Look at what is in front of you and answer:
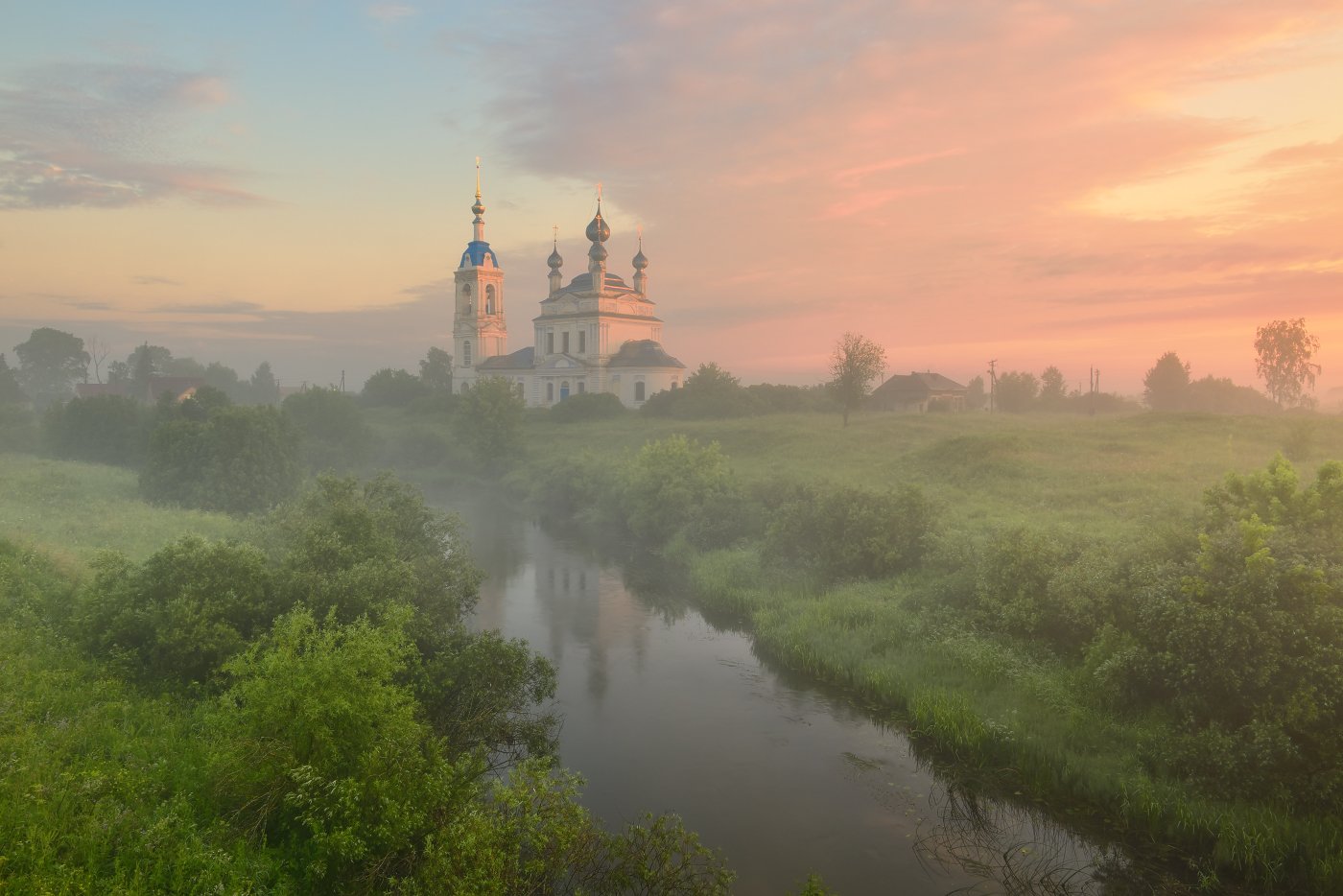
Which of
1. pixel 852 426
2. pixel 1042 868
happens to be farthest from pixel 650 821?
pixel 852 426

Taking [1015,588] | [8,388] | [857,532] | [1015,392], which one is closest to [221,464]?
[857,532]

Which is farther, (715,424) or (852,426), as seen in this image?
(715,424)

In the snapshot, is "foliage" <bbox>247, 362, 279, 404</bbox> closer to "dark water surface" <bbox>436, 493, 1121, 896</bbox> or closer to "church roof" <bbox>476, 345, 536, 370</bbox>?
"church roof" <bbox>476, 345, 536, 370</bbox>

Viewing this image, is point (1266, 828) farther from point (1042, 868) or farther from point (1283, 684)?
point (1042, 868)

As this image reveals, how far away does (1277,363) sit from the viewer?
225 feet

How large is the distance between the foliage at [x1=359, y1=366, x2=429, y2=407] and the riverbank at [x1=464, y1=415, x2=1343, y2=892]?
4948 centimetres

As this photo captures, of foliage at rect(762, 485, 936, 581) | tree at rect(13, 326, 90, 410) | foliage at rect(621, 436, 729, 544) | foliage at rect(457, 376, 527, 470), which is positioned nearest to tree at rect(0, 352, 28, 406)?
tree at rect(13, 326, 90, 410)

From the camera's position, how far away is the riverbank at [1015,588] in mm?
12125

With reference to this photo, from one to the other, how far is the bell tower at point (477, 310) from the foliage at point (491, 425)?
2591 centimetres

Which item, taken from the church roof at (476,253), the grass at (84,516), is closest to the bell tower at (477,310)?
the church roof at (476,253)

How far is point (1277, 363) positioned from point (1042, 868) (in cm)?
7528

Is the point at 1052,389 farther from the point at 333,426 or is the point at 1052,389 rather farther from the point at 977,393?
the point at 333,426

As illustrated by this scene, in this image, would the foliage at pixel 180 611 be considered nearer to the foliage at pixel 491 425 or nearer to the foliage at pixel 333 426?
the foliage at pixel 491 425

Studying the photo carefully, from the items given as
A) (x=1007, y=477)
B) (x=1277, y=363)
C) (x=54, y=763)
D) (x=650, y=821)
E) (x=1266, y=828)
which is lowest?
(x=650, y=821)
